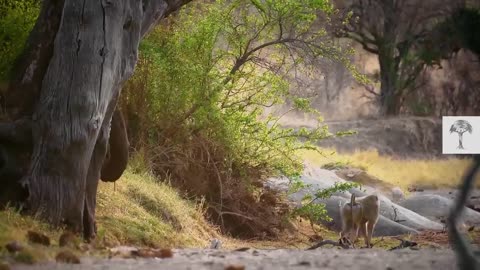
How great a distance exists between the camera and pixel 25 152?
20.1ft

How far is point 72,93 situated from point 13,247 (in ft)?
5.39

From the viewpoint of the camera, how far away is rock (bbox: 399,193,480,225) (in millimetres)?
14249

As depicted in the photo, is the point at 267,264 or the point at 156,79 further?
the point at 156,79

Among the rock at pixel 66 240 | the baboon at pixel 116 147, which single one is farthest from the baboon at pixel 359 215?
the rock at pixel 66 240

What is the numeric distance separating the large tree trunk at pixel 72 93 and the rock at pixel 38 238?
0.75 metres

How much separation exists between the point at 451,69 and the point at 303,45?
16167mm

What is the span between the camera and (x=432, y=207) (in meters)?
15.0

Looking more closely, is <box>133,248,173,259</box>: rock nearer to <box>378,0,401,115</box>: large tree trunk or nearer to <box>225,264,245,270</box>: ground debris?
<box>225,264,245,270</box>: ground debris

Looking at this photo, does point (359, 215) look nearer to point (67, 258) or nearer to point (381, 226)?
point (381, 226)

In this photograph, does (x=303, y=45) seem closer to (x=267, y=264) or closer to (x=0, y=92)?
(x=0, y=92)

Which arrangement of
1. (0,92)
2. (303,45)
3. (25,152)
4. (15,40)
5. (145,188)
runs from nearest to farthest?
(25,152)
(0,92)
(15,40)
(145,188)
(303,45)

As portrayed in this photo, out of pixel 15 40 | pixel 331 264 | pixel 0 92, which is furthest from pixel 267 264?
pixel 15 40

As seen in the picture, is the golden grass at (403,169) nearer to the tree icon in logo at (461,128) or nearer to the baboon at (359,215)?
the tree icon in logo at (461,128)

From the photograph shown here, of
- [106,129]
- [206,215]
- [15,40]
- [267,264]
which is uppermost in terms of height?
[15,40]
